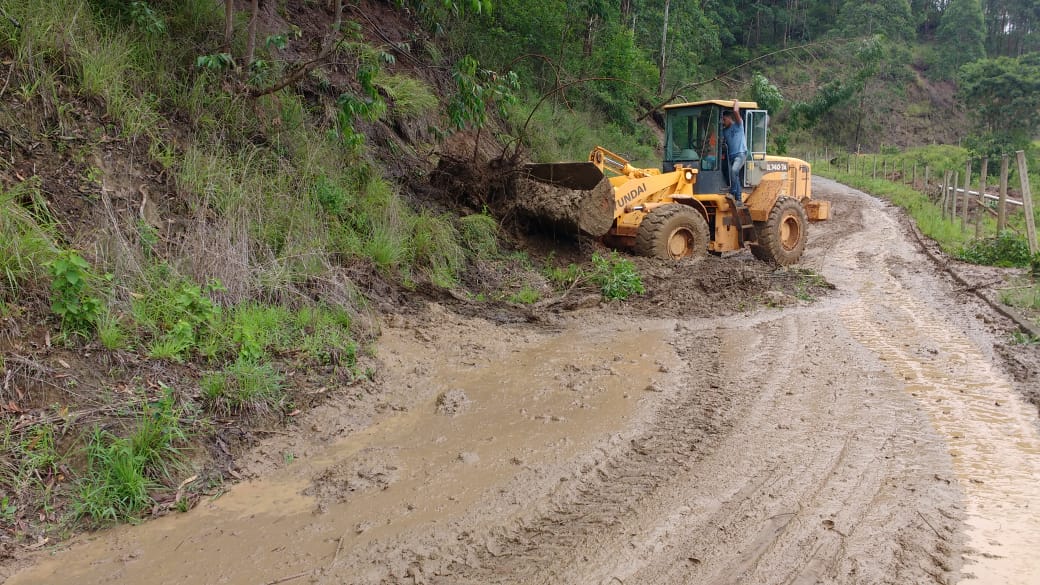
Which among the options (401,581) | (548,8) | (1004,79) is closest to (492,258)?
(401,581)

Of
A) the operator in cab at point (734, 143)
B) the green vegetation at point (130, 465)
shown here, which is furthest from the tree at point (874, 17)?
the green vegetation at point (130, 465)

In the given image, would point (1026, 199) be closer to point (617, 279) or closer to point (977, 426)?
point (617, 279)

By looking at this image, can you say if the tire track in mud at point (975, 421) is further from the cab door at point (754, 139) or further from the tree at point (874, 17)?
the tree at point (874, 17)

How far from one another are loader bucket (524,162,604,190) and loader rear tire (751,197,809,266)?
140 inches

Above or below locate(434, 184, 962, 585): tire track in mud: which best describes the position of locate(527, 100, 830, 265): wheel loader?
above

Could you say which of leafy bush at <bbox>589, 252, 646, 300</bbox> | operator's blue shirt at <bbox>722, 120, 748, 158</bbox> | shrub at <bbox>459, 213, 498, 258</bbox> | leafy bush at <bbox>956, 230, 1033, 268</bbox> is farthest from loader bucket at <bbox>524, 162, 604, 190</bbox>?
leafy bush at <bbox>956, 230, 1033, 268</bbox>

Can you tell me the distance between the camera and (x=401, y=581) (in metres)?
3.36

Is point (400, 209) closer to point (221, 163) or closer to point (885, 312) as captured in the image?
point (221, 163)

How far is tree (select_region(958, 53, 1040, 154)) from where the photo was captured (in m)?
43.6

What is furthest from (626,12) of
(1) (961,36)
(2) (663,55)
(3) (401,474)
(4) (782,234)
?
(1) (961,36)

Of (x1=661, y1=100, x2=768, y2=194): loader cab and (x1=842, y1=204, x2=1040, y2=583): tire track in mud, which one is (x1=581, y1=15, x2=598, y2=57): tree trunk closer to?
(x1=661, y1=100, x2=768, y2=194): loader cab

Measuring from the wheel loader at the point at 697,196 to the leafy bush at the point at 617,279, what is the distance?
1240 millimetres

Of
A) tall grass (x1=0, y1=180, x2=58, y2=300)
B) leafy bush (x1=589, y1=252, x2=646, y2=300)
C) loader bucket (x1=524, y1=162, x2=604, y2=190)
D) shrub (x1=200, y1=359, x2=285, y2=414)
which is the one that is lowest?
shrub (x1=200, y1=359, x2=285, y2=414)

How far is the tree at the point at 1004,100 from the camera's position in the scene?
143 feet
